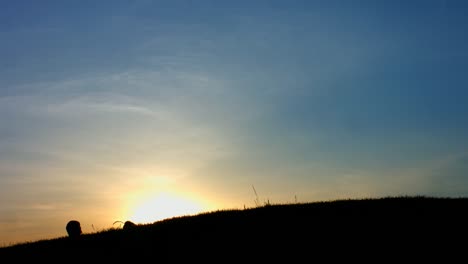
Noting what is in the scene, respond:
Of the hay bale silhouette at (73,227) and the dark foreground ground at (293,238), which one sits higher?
the hay bale silhouette at (73,227)

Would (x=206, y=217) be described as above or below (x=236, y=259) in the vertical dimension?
above

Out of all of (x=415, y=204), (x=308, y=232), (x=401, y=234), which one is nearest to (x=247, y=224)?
(x=308, y=232)

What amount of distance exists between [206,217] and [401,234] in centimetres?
935

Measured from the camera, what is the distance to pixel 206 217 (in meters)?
24.9

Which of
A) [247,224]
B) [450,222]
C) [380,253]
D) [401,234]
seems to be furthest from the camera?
[247,224]

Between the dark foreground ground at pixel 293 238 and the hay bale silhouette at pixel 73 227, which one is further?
the hay bale silhouette at pixel 73 227

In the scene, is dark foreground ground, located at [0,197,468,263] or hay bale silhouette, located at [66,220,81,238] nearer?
dark foreground ground, located at [0,197,468,263]

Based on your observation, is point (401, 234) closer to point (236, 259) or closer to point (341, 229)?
point (341, 229)

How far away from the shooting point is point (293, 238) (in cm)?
1948

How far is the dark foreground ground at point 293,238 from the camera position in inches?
703

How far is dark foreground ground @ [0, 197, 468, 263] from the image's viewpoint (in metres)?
17.8

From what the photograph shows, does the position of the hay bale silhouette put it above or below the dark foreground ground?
above

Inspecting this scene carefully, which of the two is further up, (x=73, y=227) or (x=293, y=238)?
(x=73, y=227)

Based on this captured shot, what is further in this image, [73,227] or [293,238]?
[73,227]
